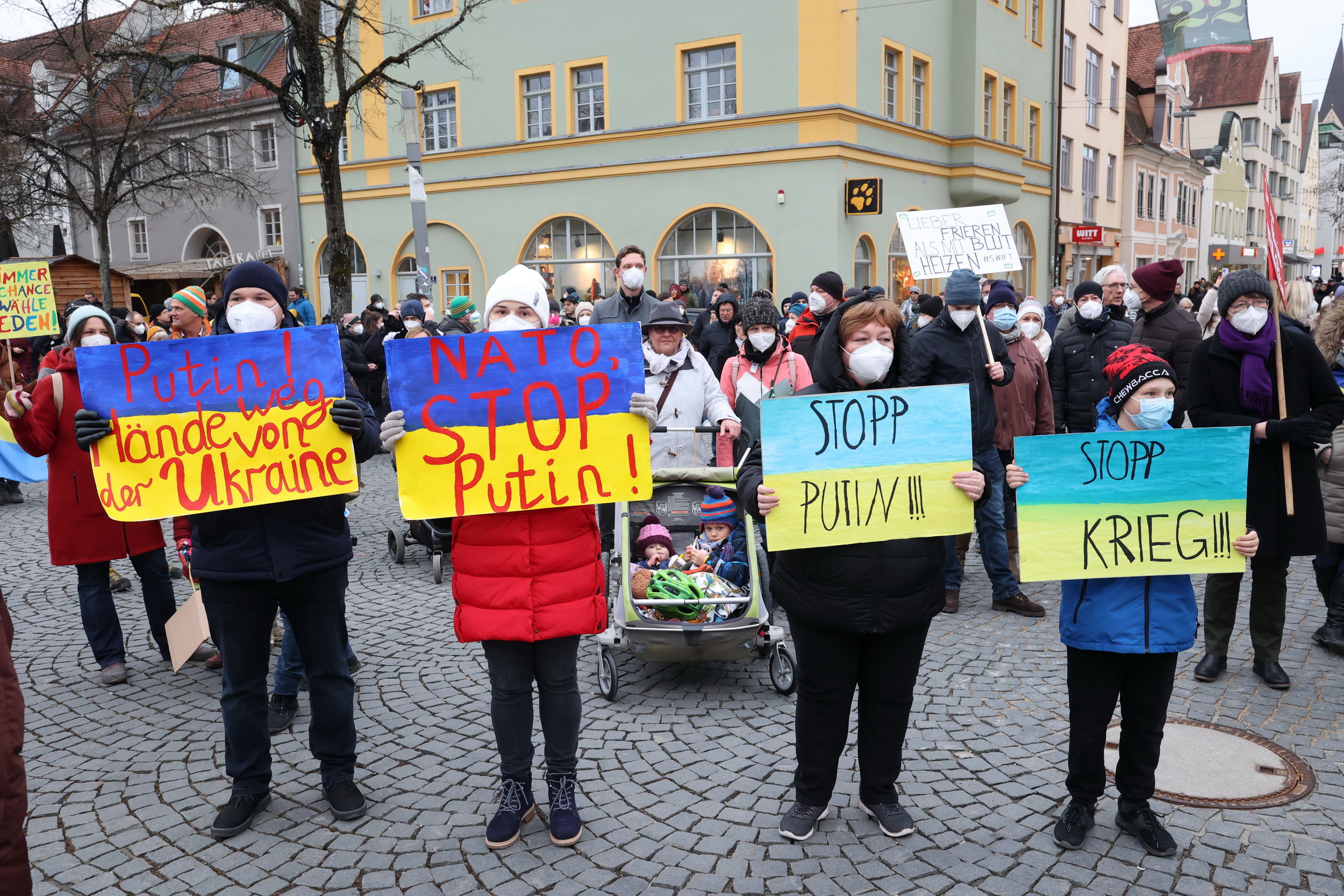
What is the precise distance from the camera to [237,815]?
3850 millimetres

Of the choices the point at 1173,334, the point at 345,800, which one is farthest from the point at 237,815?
the point at 1173,334

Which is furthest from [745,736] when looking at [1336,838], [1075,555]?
[1336,838]

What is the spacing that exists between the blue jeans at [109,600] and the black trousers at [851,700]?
3.93 m

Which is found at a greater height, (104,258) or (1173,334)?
(104,258)

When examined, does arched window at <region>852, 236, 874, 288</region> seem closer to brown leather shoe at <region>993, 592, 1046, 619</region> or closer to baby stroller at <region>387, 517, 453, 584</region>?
baby stroller at <region>387, 517, 453, 584</region>

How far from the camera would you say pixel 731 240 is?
2284 cm

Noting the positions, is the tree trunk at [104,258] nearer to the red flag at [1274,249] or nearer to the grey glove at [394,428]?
the grey glove at [394,428]

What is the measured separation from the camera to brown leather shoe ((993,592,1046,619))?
21.1 ft

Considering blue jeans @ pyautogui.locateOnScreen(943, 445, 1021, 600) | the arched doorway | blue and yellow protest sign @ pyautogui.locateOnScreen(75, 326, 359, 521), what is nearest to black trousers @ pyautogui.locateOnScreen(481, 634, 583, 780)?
blue and yellow protest sign @ pyautogui.locateOnScreen(75, 326, 359, 521)

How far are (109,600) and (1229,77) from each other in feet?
230

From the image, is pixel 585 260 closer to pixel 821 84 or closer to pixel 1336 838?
pixel 821 84

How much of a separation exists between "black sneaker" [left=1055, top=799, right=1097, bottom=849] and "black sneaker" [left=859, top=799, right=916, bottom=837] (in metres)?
0.53

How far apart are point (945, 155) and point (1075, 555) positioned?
24.4m

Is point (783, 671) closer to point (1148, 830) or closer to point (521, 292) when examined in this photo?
point (1148, 830)
